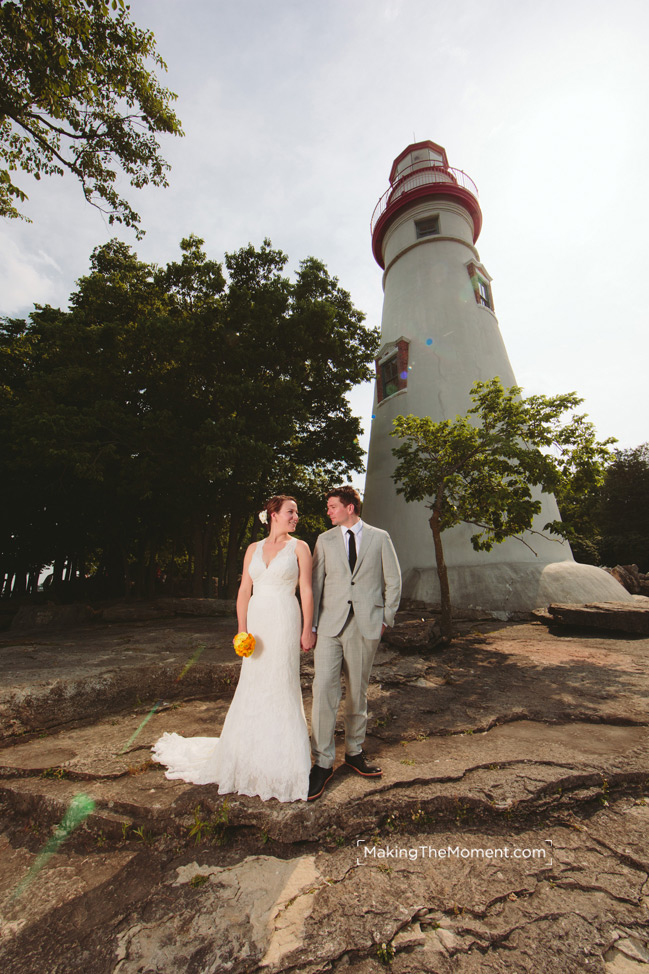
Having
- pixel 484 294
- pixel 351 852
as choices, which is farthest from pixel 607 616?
pixel 484 294

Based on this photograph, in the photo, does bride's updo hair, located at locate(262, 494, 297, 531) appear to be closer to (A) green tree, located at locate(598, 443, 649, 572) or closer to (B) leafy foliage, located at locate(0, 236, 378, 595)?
(B) leafy foliage, located at locate(0, 236, 378, 595)

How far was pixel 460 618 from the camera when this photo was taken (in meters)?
10.8

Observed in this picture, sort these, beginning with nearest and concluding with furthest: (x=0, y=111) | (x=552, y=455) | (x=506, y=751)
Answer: (x=506, y=751)
(x=0, y=111)
(x=552, y=455)

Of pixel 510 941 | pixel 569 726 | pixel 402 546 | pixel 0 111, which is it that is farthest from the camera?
pixel 402 546

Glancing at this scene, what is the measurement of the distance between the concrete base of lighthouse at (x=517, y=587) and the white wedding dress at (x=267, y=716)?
29.5 ft

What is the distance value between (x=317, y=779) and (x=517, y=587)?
9.87 metres

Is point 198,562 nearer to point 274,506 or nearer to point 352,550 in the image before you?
point 274,506

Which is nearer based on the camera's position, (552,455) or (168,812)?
(168,812)

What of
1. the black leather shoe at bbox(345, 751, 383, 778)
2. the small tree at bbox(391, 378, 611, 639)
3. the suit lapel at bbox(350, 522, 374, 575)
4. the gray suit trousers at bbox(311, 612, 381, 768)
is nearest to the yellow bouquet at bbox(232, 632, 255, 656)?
the gray suit trousers at bbox(311, 612, 381, 768)

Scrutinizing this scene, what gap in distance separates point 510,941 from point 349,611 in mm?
1787

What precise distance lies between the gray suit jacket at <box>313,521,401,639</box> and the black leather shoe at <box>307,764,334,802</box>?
90 cm

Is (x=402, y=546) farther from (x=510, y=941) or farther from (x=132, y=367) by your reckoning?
(x=510, y=941)

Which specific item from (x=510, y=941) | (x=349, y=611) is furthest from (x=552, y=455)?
(x=510, y=941)

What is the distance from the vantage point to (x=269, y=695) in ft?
9.77
